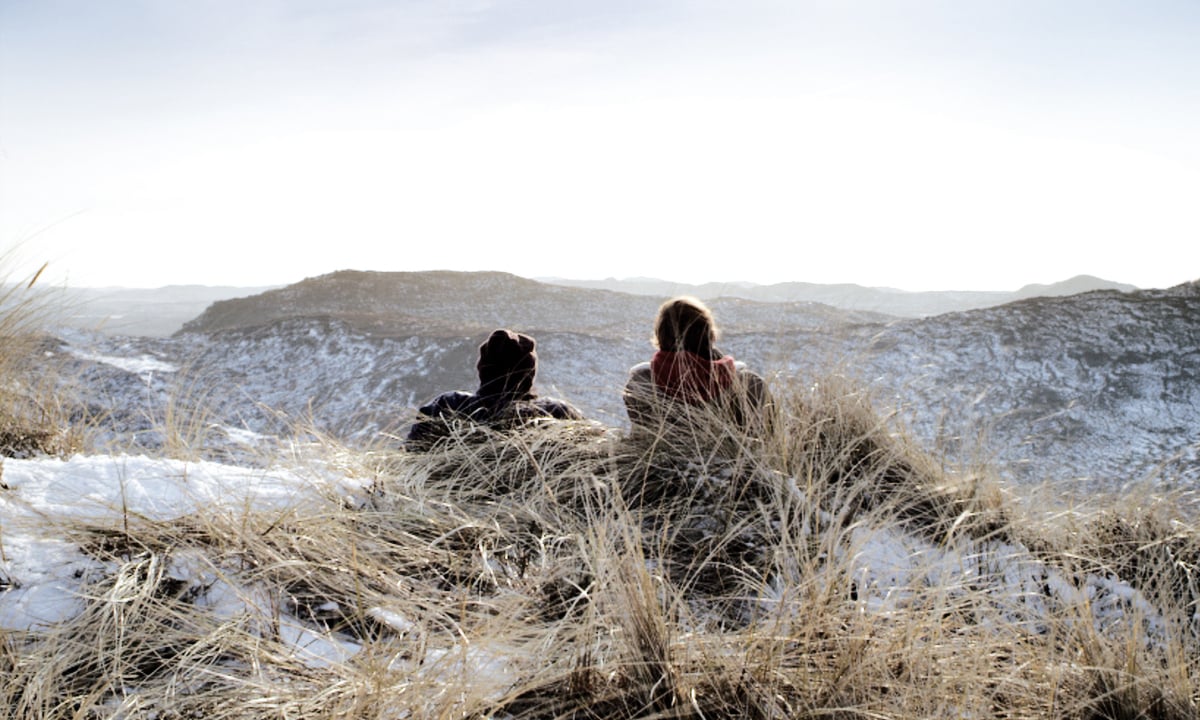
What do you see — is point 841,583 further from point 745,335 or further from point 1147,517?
point 745,335

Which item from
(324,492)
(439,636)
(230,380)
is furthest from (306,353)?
(439,636)

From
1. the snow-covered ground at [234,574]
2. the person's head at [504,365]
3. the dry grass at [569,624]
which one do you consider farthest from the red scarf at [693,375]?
the snow-covered ground at [234,574]

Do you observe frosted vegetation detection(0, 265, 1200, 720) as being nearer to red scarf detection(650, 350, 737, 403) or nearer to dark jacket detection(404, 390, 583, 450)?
red scarf detection(650, 350, 737, 403)

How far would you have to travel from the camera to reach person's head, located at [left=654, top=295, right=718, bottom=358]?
3.73 metres

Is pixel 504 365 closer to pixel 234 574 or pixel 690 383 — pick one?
pixel 690 383

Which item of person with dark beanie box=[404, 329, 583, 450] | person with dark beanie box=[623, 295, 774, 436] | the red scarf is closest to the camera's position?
person with dark beanie box=[623, 295, 774, 436]

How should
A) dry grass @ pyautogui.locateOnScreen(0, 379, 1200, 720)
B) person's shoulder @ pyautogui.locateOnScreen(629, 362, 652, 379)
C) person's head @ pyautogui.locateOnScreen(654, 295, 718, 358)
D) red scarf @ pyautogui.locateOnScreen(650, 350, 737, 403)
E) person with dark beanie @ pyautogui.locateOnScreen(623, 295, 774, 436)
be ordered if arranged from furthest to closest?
person's shoulder @ pyautogui.locateOnScreen(629, 362, 652, 379) → person's head @ pyautogui.locateOnScreen(654, 295, 718, 358) → red scarf @ pyautogui.locateOnScreen(650, 350, 737, 403) → person with dark beanie @ pyautogui.locateOnScreen(623, 295, 774, 436) → dry grass @ pyautogui.locateOnScreen(0, 379, 1200, 720)

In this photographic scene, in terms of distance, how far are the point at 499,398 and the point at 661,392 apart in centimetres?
97

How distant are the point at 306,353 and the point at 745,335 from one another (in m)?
10.3

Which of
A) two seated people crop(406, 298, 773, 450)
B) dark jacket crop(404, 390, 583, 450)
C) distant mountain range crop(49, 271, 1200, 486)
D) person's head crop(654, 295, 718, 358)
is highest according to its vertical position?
person's head crop(654, 295, 718, 358)

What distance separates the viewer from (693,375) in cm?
360

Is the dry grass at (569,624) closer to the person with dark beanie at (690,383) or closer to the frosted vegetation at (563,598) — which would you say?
the frosted vegetation at (563,598)

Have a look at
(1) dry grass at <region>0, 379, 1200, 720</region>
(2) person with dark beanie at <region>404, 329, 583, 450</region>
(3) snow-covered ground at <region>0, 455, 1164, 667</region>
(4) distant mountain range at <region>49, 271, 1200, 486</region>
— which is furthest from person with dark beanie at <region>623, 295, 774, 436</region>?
(4) distant mountain range at <region>49, 271, 1200, 486</region>

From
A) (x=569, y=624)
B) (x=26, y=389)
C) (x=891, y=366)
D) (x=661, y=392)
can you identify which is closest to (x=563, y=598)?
(x=569, y=624)
